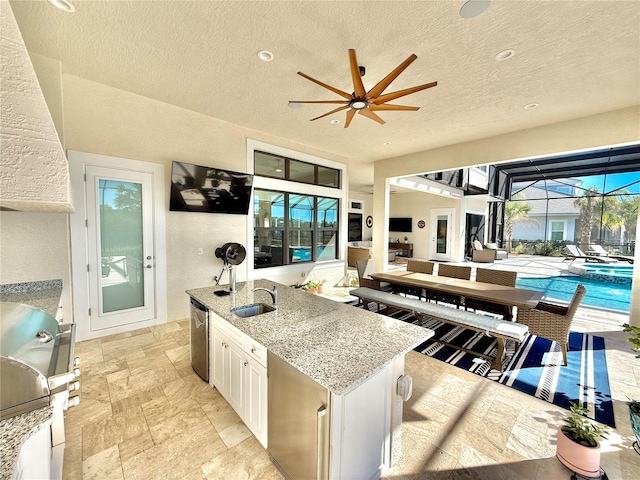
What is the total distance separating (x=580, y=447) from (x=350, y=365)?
5.17 ft

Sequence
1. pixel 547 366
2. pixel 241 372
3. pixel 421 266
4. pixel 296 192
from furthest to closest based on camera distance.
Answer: pixel 296 192 → pixel 421 266 → pixel 547 366 → pixel 241 372

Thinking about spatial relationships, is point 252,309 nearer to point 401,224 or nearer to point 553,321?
point 553,321

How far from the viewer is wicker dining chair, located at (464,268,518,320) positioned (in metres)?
3.27

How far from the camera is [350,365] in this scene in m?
1.25

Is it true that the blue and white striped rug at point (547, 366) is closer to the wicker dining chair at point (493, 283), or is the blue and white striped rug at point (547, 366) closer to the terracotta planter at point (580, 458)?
the wicker dining chair at point (493, 283)

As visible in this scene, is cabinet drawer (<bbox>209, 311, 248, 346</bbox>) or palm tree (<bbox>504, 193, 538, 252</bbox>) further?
palm tree (<bbox>504, 193, 538, 252</bbox>)

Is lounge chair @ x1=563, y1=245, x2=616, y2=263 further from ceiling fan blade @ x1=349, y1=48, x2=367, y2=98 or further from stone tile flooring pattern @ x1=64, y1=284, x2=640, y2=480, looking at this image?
ceiling fan blade @ x1=349, y1=48, x2=367, y2=98

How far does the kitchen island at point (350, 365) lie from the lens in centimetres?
120

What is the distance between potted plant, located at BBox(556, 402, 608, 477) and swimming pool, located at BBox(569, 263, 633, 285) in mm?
9348

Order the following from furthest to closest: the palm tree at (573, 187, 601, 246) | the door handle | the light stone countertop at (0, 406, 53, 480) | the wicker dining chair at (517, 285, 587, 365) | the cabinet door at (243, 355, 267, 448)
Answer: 1. the palm tree at (573, 187, 601, 246)
2. the wicker dining chair at (517, 285, 587, 365)
3. the cabinet door at (243, 355, 267, 448)
4. the door handle
5. the light stone countertop at (0, 406, 53, 480)

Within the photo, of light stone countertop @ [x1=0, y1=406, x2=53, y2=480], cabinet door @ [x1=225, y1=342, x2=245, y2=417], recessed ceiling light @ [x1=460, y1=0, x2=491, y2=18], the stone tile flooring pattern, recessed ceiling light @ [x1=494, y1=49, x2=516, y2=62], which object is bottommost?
the stone tile flooring pattern

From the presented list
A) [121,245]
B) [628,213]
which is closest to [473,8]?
[121,245]

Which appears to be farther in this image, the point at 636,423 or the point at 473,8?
the point at 473,8

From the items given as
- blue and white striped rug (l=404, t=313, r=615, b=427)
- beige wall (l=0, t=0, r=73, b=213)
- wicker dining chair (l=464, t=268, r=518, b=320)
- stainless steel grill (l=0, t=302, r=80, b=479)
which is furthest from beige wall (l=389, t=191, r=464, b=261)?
beige wall (l=0, t=0, r=73, b=213)
